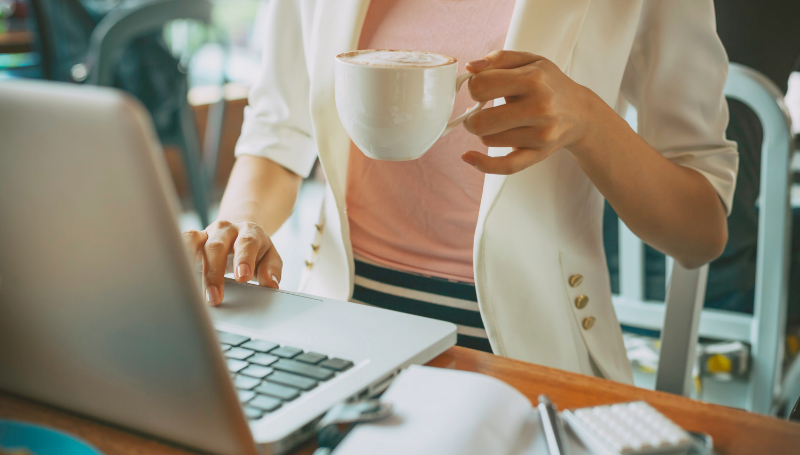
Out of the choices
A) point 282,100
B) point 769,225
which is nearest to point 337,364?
point 282,100

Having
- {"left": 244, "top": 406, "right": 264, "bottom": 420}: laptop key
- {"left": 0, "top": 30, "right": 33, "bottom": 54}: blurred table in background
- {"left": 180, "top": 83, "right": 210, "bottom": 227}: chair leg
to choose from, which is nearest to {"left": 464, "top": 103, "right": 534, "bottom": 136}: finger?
{"left": 244, "top": 406, "right": 264, "bottom": 420}: laptop key

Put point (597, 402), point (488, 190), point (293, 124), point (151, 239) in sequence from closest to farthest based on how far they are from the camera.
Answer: point (151, 239), point (597, 402), point (488, 190), point (293, 124)

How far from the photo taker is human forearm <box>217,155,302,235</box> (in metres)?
0.80

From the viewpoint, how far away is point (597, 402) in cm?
41

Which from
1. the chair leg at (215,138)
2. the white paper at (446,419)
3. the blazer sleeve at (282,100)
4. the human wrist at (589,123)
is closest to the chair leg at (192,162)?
the chair leg at (215,138)

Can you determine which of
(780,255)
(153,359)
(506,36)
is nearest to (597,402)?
(153,359)

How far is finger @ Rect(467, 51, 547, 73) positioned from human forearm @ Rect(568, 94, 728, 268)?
0.08 metres

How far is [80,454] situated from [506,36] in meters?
0.57

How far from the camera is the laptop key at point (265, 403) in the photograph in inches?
14.5

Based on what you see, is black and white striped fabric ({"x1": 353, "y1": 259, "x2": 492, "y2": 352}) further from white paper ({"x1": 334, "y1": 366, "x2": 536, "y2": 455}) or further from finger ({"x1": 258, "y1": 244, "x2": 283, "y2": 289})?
white paper ({"x1": 334, "y1": 366, "x2": 536, "y2": 455})

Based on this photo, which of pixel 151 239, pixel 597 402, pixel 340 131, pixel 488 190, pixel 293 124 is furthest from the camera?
pixel 293 124

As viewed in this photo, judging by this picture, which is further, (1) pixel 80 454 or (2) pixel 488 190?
(2) pixel 488 190

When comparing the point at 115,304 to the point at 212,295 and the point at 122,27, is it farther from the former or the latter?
the point at 122,27

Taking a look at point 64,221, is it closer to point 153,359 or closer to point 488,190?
point 153,359
